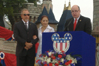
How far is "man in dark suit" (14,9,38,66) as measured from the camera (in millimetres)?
5039

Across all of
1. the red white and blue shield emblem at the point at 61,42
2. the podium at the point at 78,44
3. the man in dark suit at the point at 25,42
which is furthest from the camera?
the man in dark suit at the point at 25,42

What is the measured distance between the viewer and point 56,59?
165 inches

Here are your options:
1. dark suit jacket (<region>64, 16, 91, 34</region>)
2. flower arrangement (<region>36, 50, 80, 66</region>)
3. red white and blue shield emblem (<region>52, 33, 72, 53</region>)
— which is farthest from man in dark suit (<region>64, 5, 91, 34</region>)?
flower arrangement (<region>36, 50, 80, 66</region>)

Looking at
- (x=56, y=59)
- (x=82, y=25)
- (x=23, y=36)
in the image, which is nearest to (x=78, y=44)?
(x=56, y=59)

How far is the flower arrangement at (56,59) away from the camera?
4043 mm

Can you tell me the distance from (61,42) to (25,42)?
1.06m

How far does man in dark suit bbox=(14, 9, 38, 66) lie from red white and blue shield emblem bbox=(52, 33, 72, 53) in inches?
35.2

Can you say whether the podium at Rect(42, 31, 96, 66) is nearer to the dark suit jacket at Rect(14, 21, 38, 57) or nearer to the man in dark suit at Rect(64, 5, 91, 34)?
the man in dark suit at Rect(64, 5, 91, 34)

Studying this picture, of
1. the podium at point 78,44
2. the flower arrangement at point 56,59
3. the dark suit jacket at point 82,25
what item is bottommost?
the flower arrangement at point 56,59

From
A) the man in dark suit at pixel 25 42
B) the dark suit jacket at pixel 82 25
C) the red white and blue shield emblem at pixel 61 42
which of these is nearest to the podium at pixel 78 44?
the red white and blue shield emblem at pixel 61 42

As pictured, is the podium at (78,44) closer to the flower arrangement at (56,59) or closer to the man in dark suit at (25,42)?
the flower arrangement at (56,59)

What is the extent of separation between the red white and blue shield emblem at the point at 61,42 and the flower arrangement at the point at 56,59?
92 mm

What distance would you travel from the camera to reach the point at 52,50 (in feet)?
14.2

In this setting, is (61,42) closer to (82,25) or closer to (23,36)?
(82,25)
